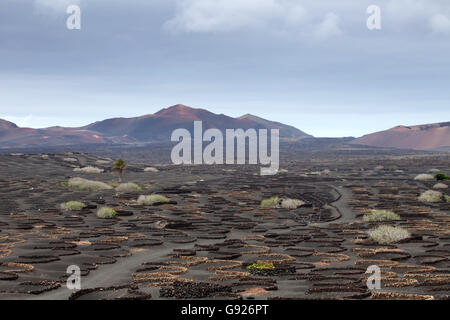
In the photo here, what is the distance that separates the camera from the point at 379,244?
27.2m

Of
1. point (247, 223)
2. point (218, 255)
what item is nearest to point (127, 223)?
point (247, 223)

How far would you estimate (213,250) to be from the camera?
26453 mm

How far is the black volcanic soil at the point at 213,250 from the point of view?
1656cm

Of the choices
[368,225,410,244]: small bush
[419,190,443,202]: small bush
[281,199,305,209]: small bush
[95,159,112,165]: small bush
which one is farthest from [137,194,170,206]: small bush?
[95,159,112,165]: small bush

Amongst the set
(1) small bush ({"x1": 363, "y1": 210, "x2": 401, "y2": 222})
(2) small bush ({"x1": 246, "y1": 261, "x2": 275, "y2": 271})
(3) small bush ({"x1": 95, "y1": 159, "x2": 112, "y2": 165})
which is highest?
(3) small bush ({"x1": 95, "y1": 159, "x2": 112, "y2": 165})

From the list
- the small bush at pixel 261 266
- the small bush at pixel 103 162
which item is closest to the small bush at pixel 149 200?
the small bush at pixel 261 266

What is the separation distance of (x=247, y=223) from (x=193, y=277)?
19.8 metres

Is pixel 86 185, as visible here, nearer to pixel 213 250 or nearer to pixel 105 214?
pixel 105 214

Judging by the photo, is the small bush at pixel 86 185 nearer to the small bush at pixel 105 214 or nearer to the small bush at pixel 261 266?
the small bush at pixel 105 214

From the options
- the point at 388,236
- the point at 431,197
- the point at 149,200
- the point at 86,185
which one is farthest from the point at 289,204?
the point at 86,185

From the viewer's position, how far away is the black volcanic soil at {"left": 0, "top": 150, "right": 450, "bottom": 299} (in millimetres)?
16562

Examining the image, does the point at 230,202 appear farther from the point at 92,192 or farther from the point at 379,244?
the point at 379,244

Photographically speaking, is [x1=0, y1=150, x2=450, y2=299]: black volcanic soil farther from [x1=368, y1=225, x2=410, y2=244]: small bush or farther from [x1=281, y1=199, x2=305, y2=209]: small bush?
[x1=281, y1=199, x2=305, y2=209]: small bush
